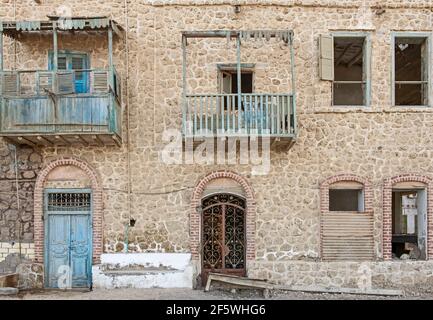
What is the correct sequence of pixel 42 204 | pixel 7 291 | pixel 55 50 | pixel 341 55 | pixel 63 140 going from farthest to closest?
pixel 341 55 → pixel 42 204 → pixel 63 140 → pixel 55 50 → pixel 7 291

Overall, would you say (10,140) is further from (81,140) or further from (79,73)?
(79,73)

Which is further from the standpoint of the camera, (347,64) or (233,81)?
(347,64)

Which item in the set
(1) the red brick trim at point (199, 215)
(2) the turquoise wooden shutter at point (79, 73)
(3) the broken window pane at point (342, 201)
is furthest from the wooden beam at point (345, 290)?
(2) the turquoise wooden shutter at point (79, 73)

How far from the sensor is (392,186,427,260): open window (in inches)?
599

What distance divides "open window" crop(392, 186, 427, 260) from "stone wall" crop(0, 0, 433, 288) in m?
1.01

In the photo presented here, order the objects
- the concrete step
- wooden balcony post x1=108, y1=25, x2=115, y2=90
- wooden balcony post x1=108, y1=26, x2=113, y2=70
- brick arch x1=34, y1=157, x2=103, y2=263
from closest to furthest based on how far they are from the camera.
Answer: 1. the concrete step
2. wooden balcony post x1=108, y1=25, x2=115, y2=90
3. wooden balcony post x1=108, y1=26, x2=113, y2=70
4. brick arch x1=34, y1=157, x2=103, y2=263

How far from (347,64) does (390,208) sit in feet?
19.3

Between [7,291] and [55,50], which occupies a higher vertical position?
[55,50]

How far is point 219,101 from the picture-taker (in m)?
14.2

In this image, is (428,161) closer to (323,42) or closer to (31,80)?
→ (323,42)

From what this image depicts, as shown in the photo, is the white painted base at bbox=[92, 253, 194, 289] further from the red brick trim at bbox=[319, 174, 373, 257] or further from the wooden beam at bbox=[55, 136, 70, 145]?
the red brick trim at bbox=[319, 174, 373, 257]

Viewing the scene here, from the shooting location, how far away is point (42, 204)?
14.8 m

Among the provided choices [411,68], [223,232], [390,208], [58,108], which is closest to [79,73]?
[58,108]

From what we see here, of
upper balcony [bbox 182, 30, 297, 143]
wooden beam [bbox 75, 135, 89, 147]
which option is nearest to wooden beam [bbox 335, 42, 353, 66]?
upper balcony [bbox 182, 30, 297, 143]
